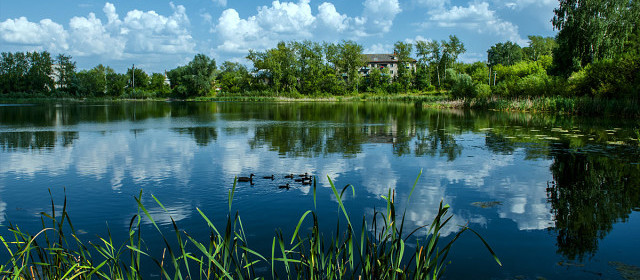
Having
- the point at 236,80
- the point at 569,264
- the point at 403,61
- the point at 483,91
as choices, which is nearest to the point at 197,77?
the point at 236,80

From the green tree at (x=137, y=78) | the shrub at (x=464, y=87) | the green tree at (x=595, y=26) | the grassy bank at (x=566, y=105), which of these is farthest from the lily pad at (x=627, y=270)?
the green tree at (x=137, y=78)

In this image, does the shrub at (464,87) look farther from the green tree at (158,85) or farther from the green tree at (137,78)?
the green tree at (137,78)

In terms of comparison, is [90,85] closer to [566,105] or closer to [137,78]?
[137,78]

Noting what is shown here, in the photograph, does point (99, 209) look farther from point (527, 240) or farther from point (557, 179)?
point (557, 179)

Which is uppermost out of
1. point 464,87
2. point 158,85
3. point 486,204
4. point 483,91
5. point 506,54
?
point 506,54

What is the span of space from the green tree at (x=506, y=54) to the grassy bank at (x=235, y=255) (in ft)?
421

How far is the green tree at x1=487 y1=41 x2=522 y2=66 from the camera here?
123 metres

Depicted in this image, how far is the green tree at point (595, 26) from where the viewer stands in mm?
42500

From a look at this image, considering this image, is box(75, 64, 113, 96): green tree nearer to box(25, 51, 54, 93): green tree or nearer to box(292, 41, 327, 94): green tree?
box(25, 51, 54, 93): green tree

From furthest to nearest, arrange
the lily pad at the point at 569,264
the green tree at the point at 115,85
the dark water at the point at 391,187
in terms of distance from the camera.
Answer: the green tree at the point at 115,85, the dark water at the point at 391,187, the lily pad at the point at 569,264

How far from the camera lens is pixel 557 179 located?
40.3ft

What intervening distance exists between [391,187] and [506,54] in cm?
12748

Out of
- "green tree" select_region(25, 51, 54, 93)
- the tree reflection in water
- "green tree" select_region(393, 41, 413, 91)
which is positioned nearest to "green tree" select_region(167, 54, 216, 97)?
"green tree" select_region(25, 51, 54, 93)

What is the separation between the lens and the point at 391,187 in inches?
460
